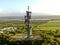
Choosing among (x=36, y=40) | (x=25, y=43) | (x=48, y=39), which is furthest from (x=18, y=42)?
(x=48, y=39)

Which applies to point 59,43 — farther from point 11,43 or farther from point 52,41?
point 11,43

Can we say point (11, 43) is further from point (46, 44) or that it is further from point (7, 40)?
point (46, 44)

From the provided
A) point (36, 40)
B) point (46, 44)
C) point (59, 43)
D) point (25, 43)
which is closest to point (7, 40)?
point (25, 43)

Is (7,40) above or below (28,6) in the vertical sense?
below

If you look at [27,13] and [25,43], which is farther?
[27,13]

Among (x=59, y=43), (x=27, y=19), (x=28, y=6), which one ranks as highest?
(x=28, y=6)

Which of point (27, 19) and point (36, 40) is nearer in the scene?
point (36, 40)

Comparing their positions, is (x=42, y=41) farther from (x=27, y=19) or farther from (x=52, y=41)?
(x=27, y=19)

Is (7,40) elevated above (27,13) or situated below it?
below
